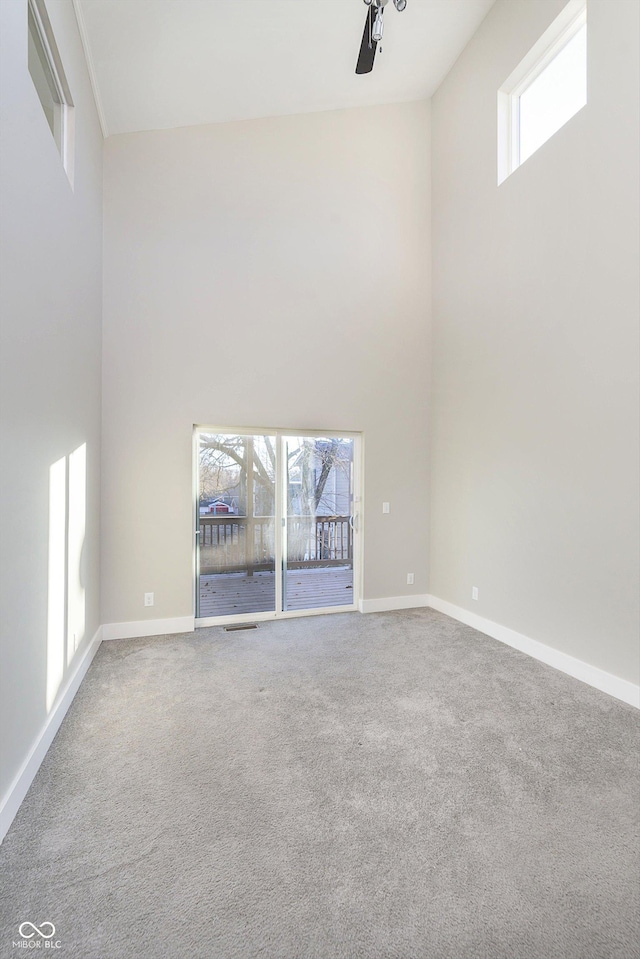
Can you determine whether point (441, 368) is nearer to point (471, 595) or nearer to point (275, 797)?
point (471, 595)

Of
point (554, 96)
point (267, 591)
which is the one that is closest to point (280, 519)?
point (267, 591)

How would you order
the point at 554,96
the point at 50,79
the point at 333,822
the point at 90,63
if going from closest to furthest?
the point at 333,822 < the point at 50,79 < the point at 90,63 < the point at 554,96

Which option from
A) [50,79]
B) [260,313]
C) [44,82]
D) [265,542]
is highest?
[50,79]

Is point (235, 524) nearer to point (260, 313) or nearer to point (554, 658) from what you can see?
point (260, 313)

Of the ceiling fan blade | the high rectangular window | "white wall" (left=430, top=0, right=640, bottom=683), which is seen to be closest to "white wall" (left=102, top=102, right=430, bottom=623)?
"white wall" (left=430, top=0, right=640, bottom=683)

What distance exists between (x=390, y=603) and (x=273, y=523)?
152cm

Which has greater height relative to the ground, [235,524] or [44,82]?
[44,82]

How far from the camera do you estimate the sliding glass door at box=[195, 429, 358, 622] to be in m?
4.51

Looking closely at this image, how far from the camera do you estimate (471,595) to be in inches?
175

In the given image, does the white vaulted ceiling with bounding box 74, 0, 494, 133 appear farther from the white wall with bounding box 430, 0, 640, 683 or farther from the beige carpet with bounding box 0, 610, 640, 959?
the beige carpet with bounding box 0, 610, 640, 959

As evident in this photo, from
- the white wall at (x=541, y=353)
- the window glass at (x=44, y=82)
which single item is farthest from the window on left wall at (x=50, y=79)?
the white wall at (x=541, y=353)

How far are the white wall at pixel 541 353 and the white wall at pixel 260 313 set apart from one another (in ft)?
1.24

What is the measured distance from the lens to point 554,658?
3.48 metres

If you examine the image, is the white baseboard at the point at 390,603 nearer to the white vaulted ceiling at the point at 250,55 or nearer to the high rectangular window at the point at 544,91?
the high rectangular window at the point at 544,91
